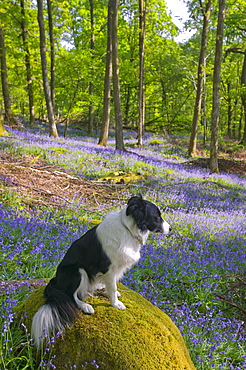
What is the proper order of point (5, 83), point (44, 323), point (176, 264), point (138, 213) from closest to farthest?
point (44, 323) → point (138, 213) → point (176, 264) → point (5, 83)

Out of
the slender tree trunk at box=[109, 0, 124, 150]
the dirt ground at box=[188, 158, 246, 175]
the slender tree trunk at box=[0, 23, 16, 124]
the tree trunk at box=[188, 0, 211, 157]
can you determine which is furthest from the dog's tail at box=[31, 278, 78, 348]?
the slender tree trunk at box=[0, 23, 16, 124]

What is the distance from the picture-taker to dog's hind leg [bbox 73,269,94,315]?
3.07 m

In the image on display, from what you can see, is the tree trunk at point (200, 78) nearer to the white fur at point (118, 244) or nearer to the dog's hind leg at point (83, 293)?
the white fur at point (118, 244)

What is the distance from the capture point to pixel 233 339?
354 cm

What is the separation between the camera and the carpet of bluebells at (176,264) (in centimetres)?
322

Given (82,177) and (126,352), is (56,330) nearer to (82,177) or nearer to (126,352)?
(126,352)

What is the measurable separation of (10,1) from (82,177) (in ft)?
55.8

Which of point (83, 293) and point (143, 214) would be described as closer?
point (143, 214)

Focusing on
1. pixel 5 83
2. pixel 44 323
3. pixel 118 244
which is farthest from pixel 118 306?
pixel 5 83

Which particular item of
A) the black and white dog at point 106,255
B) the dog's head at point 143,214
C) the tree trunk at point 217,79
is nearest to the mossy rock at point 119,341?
the black and white dog at point 106,255

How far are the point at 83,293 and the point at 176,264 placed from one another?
8.23 feet

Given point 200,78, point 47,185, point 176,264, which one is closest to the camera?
point 176,264

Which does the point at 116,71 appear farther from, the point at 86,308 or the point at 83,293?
the point at 86,308

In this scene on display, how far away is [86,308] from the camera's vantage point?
3.08 metres
